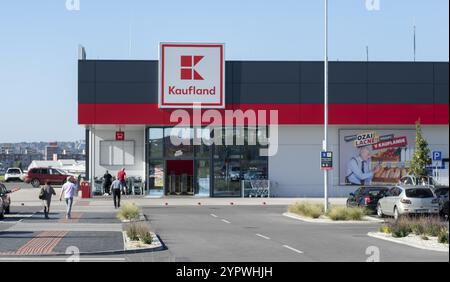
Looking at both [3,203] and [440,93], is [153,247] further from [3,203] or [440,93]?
[440,93]

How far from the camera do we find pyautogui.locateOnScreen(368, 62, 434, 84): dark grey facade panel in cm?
5069

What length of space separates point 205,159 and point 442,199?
71.0ft

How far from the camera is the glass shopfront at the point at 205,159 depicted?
51312mm

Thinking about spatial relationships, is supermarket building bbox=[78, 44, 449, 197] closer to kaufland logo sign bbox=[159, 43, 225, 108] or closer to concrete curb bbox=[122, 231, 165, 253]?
kaufland logo sign bbox=[159, 43, 225, 108]

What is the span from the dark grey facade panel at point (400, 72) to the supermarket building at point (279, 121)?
0.21 feet

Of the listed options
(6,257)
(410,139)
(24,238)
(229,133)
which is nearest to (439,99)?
(410,139)

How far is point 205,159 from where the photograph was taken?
2034 inches

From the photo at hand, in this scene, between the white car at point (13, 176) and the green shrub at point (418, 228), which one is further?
the white car at point (13, 176)

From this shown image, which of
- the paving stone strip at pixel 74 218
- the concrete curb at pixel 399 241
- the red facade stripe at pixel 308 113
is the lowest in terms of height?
the paving stone strip at pixel 74 218

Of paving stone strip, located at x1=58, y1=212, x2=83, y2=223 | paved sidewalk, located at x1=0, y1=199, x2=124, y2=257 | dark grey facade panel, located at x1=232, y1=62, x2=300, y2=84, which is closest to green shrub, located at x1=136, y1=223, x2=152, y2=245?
paved sidewalk, located at x1=0, y1=199, x2=124, y2=257

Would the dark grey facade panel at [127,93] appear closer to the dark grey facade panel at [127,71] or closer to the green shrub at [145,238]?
the dark grey facade panel at [127,71]

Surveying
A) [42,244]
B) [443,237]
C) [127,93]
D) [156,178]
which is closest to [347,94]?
[156,178]

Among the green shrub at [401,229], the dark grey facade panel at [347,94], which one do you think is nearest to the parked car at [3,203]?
the green shrub at [401,229]
